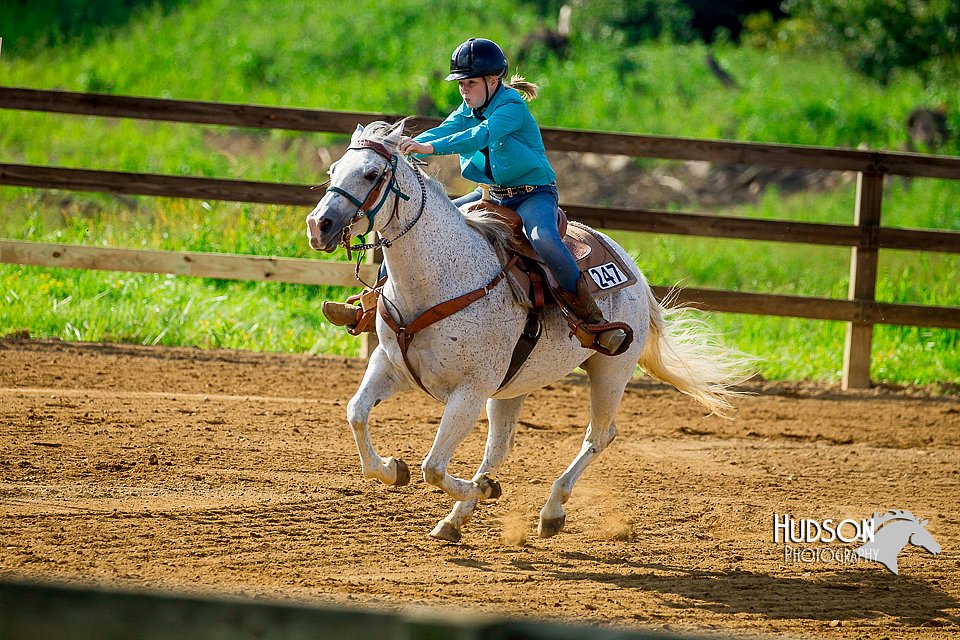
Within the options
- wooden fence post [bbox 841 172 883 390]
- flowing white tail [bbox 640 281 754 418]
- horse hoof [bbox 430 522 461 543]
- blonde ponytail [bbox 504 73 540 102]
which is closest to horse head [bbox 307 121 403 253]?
blonde ponytail [bbox 504 73 540 102]

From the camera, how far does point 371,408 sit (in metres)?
4.92

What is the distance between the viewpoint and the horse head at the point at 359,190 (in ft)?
14.3

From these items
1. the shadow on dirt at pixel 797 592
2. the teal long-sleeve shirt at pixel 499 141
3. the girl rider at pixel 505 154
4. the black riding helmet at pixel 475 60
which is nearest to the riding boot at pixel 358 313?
the girl rider at pixel 505 154

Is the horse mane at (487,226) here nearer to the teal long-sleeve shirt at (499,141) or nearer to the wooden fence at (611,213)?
the teal long-sleeve shirt at (499,141)

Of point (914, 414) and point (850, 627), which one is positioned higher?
point (914, 414)

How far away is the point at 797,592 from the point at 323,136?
50.6 feet

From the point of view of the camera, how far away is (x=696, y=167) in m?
19.9

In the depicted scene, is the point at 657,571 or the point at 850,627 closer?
the point at 850,627

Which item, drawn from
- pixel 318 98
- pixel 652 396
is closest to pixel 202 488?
pixel 652 396

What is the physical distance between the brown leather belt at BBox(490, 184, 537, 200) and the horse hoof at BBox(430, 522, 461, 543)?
1.74 meters

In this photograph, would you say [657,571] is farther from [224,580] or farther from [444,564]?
[224,580]

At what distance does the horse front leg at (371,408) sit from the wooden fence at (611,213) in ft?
13.6

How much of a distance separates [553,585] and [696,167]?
636 inches

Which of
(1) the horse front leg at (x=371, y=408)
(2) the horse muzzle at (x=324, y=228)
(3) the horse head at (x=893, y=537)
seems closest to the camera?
(2) the horse muzzle at (x=324, y=228)
